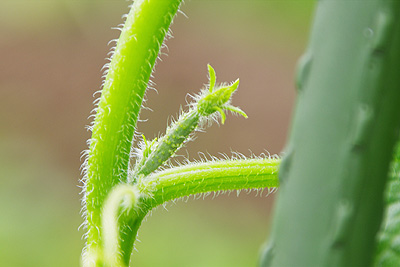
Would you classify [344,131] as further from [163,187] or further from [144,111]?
[144,111]

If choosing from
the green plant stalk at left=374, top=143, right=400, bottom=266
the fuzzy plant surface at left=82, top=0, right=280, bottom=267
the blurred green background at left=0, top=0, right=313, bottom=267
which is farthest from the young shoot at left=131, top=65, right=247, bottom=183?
the blurred green background at left=0, top=0, right=313, bottom=267

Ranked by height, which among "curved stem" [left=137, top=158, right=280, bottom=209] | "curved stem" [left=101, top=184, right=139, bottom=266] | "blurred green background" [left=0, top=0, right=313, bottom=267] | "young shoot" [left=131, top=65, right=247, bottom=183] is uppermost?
"blurred green background" [left=0, top=0, right=313, bottom=267]

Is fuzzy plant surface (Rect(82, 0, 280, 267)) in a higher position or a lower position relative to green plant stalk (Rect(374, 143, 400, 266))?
higher

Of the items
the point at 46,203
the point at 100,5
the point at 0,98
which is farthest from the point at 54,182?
the point at 100,5

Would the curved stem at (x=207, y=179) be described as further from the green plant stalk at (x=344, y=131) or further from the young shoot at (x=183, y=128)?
the green plant stalk at (x=344, y=131)

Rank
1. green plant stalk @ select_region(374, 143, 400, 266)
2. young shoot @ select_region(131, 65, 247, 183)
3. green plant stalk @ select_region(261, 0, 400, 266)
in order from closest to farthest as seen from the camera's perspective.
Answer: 1. green plant stalk @ select_region(261, 0, 400, 266)
2. green plant stalk @ select_region(374, 143, 400, 266)
3. young shoot @ select_region(131, 65, 247, 183)

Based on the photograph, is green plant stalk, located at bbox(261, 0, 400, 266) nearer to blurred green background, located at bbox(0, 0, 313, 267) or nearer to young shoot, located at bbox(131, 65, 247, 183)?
young shoot, located at bbox(131, 65, 247, 183)

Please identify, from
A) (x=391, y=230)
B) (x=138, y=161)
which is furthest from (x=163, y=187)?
(x=391, y=230)

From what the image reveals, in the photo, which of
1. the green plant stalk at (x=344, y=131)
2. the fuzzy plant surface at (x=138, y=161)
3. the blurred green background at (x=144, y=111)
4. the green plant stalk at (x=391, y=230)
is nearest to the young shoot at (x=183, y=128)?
the fuzzy plant surface at (x=138, y=161)
